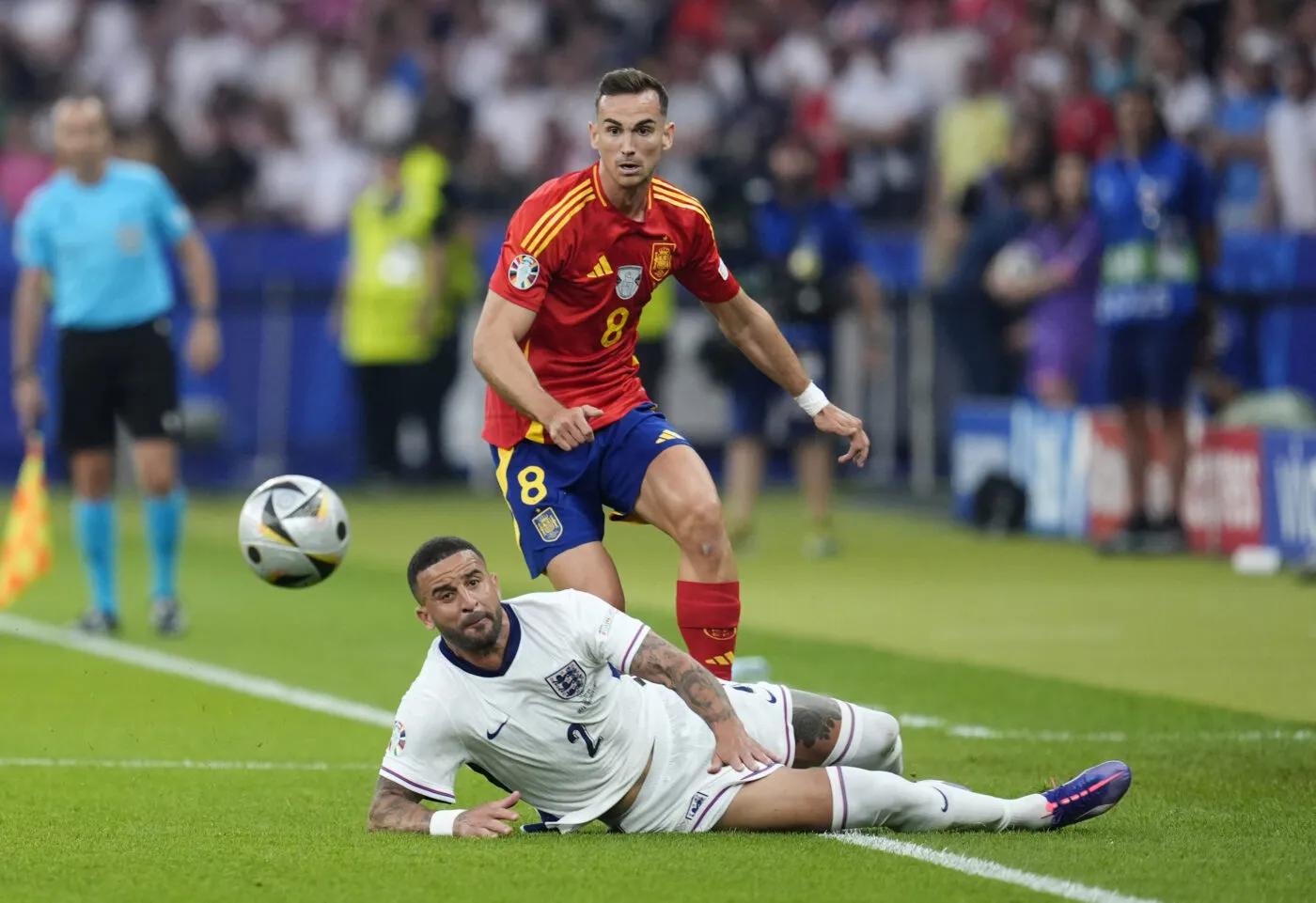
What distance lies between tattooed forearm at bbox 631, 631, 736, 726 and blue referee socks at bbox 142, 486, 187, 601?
5.94 meters

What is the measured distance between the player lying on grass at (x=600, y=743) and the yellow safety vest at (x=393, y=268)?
522 inches

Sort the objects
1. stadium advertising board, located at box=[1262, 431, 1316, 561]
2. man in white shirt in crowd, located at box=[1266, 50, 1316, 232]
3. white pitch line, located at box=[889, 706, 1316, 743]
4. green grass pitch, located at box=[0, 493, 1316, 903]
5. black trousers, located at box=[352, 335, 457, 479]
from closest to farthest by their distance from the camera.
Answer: green grass pitch, located at box=[0, 493, 1316, 903] < white pitch line, located at box=[889, 706, 1316, 743] < stadium advertising board, located at box=[1262, 431, 1316, 561] < man in white shirt in crowd, located at box=[1266, 50, 1316, 232] < black trousers, located at box=[352, 335, 457, 479]

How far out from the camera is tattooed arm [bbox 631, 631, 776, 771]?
620 centimetres

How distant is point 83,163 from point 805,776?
257 inches

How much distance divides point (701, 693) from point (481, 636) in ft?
1.99

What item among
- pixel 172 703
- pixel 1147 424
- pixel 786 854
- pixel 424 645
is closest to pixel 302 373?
pixel 1147 424

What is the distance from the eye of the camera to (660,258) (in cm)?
768

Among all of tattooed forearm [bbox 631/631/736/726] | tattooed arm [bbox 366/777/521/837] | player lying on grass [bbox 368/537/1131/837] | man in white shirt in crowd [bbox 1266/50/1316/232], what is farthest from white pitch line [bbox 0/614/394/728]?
man in white shirt in crowd [bbox 1266/50/1316/232]

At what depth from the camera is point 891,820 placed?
21.5 ft

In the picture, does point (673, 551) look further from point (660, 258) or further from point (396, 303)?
point (660, 258)

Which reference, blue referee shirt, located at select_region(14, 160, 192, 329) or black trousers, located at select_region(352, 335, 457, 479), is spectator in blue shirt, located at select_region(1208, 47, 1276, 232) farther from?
blue referee shirt, located at select_region(14, 160, 192, 329)

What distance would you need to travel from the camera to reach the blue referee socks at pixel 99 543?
465 inches

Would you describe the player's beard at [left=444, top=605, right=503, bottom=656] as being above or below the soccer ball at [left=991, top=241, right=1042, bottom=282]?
below

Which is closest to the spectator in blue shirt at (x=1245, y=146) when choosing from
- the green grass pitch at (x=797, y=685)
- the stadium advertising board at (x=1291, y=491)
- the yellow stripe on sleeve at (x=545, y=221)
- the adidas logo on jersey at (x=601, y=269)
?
the stadium advertising board at (x=1291, y=491)
